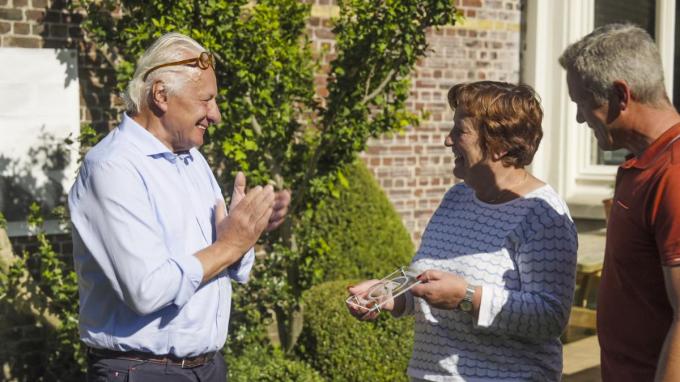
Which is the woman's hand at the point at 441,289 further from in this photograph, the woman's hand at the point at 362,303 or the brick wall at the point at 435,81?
the brick wall at the point at 435,81

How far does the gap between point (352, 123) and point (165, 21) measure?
126cm

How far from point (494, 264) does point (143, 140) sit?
1.17 m

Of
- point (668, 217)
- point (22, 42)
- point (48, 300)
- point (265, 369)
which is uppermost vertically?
point (22, 42)

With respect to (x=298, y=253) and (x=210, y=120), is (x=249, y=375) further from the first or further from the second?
(x=210, y=120)

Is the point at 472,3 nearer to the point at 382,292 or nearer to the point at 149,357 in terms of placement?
the point at 382,292

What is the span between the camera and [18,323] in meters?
6.11

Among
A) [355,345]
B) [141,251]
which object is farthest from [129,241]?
[355,345]

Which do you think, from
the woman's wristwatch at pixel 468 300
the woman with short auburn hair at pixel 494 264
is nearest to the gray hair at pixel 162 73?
the woman with short auburn hair at pixel 494 264

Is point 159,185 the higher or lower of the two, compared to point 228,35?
lower

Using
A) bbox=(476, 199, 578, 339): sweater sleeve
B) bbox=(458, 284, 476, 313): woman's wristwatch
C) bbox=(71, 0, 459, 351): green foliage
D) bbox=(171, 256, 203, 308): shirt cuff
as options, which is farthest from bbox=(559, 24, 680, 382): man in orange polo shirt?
bbox=(71, 0, 459, 351): green foliage

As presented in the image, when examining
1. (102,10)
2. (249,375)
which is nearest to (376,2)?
(102,10)

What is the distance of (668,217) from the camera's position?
2.47 metres

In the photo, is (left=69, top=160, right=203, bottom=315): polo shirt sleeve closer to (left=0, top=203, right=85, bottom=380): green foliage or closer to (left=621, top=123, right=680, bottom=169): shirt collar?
(left=621, top=123, right=680, bottom=169): shirt collar

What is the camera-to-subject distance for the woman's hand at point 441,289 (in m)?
3.04
